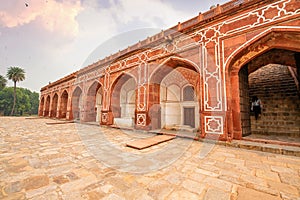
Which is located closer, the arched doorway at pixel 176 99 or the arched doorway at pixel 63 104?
the arched doorway at pixel 176 99

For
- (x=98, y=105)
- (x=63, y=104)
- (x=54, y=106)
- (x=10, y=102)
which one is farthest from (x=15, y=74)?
(x=98, y=105)

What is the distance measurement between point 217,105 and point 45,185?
18.0 ft

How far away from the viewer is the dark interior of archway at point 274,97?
20.5 ft

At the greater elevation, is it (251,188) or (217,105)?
(217,105)

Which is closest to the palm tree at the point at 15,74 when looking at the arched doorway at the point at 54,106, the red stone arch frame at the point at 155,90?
the arched doorway at the point at 54,106

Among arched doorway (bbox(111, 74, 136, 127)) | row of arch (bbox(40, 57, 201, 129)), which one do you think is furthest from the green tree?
arched doorway (bbox(111, 74, 136, 127))

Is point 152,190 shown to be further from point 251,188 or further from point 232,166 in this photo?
point 232,166

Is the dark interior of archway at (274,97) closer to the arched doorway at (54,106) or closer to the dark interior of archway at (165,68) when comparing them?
the dark interior of archway at (165,68)

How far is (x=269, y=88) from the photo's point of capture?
26.9 ft

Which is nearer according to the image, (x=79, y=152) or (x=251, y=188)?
(x=251, y=188)

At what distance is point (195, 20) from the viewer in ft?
22.4

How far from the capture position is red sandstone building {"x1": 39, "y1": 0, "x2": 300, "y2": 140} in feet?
16.6

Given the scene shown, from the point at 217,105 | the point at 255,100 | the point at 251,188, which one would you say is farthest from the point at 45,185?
the point at 255,100

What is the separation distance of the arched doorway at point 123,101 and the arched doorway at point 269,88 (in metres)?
6.40
